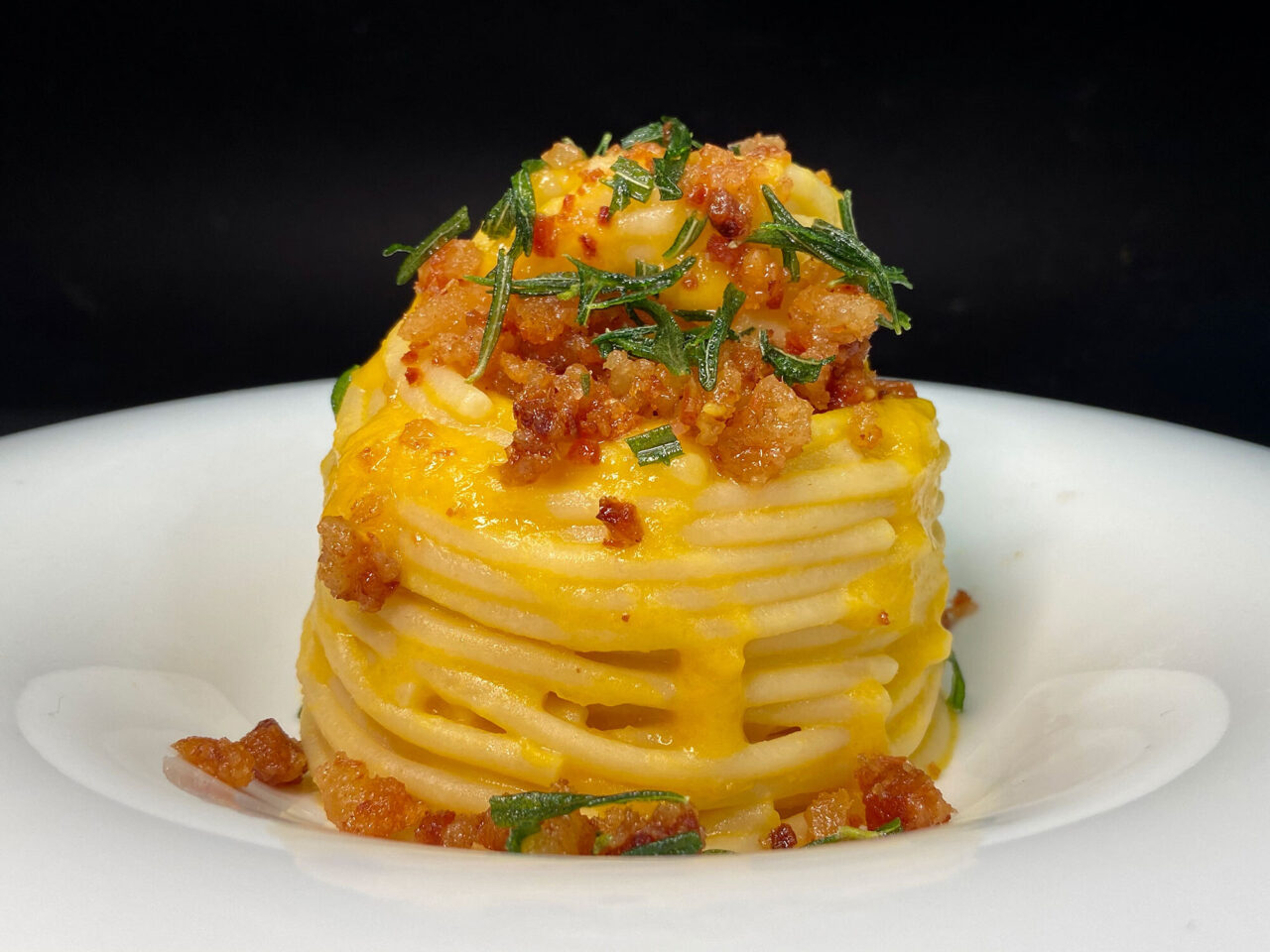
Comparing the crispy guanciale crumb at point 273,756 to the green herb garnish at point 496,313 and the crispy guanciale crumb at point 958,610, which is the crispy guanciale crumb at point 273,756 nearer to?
the green herb garnish at point 496,313

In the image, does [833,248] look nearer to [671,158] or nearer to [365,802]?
[671,158]

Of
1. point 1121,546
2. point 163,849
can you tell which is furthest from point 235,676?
point 1121,546

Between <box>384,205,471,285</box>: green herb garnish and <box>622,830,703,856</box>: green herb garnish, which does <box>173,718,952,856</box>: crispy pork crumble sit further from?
<box>384,205,471,285</box>: green herb garnish

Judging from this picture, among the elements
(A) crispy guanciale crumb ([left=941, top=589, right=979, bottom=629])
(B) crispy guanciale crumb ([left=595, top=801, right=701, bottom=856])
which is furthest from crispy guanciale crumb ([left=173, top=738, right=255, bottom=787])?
(A) crispy guanciale crumb ([left=941, top=589, right=979, bottom=629])

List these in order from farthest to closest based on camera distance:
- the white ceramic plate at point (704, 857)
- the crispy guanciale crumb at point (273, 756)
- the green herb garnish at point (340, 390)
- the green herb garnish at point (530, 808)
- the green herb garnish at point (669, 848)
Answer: the green herb garnish at point (340, 390) → the crispy guanciale crumb at point (273, 756) → the green herb garnish at point (530, 808) → the green herb garnish at point (669, 848) → the white ceramic plate at point (704, 857)

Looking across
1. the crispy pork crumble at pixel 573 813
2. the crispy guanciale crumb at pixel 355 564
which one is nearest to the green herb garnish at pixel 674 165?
the crispy guanciale crumb at pixel 355 564
